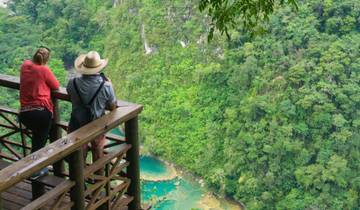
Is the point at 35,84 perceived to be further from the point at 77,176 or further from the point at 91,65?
the point at 77,176

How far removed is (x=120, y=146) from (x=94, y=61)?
0.56 metres

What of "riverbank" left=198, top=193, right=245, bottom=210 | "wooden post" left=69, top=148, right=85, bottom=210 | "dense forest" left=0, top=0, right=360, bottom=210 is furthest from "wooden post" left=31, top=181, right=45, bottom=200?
"dense forest" left=0, top=0, right=360, bottom=210

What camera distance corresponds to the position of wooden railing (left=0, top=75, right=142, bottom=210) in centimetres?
284

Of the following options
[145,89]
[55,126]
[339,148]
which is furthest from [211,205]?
[55,126]

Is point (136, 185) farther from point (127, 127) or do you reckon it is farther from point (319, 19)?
point (319, 19)

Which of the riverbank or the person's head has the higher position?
the person's head

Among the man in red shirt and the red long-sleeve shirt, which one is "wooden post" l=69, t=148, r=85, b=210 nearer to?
the man in red shirt

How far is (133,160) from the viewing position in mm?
3607

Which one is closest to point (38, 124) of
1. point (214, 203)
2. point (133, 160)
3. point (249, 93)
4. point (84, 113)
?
point (84, 113)

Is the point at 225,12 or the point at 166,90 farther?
the point at 166,90

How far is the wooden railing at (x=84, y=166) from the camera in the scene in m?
2.84

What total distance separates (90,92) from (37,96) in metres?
0.39

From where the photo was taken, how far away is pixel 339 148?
69.4 ft

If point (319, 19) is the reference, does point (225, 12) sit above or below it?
above
